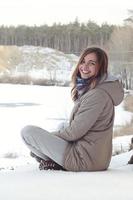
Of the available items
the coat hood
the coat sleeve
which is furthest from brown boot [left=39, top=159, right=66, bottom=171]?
the coat hood

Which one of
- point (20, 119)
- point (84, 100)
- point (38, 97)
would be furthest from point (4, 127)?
point (84, 100)

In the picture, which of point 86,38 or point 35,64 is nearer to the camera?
point 86,38

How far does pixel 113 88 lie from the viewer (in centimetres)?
233

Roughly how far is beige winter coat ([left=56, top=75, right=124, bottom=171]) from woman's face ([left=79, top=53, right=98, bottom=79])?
10 cm

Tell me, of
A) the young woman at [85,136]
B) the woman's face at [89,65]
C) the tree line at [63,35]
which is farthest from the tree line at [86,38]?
the young woman at [85,136]

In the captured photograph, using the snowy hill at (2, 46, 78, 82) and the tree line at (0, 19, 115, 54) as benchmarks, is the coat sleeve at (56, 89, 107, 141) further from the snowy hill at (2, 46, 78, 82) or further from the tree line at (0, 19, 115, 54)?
the snowy hill at (2, 46, 78, 82)

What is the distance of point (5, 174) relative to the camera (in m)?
2.26

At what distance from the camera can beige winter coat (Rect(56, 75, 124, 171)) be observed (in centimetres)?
225

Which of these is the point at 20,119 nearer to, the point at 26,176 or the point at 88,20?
the point at 88,20

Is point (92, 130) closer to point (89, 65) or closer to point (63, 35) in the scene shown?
point (89, 65)

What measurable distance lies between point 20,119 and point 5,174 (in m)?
8.85

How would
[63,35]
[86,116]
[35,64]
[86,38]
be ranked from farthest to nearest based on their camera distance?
[35,64], [63,35], [86,38], [86,116]

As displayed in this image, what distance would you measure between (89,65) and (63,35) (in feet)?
27.8

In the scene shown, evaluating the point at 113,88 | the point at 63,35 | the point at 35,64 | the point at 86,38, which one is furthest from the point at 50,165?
the point at 35,64
